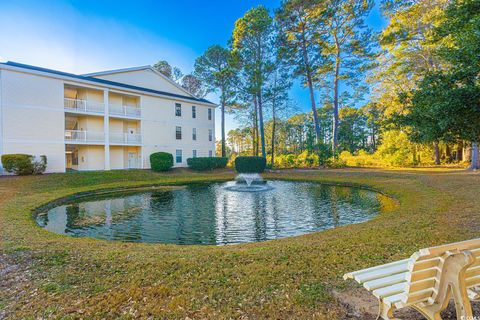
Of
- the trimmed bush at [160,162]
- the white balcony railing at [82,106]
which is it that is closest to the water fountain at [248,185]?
the trimmed bush at [160,162]

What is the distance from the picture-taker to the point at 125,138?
→ 23.4 meters

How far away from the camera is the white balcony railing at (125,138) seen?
22.9 metres

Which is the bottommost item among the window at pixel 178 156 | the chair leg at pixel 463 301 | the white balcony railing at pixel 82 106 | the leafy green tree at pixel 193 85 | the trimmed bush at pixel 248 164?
the chair leg at pixel 463 301

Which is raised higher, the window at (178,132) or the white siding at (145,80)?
the white siding at (145,80)

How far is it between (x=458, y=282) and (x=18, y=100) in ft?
79.3

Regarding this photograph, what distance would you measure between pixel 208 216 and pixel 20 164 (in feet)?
50.7

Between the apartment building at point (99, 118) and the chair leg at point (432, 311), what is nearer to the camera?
the chair leg at point (432, 311)

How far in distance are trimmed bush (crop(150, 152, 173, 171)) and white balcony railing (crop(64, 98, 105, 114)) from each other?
6.04 m

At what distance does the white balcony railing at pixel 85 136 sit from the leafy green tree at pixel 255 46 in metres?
15.0

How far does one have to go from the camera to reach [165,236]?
256 inches

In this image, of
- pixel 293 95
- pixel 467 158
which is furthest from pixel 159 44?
pixel 467 158

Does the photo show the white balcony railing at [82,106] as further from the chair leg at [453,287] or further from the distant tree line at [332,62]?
the chair leg at [453,287]

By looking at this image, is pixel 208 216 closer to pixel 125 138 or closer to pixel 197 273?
pixel 197 273

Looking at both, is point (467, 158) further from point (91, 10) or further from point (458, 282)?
point (91, 10)
